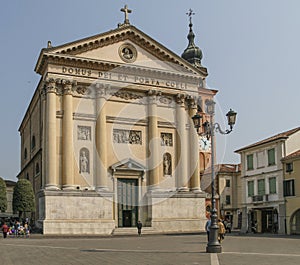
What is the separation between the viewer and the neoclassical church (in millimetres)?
40938

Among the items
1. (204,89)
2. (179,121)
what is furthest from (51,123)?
(204,89)

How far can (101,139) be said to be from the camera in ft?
140

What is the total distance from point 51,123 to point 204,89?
32175 millimetres

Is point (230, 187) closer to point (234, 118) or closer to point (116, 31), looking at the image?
point (116, 31)

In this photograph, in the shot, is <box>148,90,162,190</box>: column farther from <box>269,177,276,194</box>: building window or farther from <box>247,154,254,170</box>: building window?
<box>247,154,254,170</box>: building window

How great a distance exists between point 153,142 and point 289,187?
13228 millimetres

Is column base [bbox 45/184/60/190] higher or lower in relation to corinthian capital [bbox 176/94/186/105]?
lower

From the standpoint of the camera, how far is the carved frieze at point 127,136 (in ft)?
145

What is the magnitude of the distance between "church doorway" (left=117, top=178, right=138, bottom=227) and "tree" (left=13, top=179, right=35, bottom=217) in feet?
25.3

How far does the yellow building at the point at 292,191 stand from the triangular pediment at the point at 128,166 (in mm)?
13344

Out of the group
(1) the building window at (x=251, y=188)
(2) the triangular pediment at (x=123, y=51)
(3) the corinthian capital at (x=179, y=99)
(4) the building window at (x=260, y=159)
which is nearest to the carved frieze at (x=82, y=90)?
(2) the triangular pediment at (x=123, y=51)

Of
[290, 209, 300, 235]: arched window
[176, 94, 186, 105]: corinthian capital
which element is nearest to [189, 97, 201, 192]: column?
[176, 94, 186, 105]: corinthian capital

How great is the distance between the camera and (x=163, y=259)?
736 inches

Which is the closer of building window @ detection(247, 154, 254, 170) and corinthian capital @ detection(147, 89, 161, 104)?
corinthian capital @ detection(147, 89, 161, 104)
